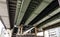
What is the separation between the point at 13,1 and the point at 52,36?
250 cm

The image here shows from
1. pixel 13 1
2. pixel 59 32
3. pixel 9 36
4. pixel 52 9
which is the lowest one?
pixel 9 36

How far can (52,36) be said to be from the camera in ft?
17.7

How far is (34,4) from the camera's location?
11.9 ft

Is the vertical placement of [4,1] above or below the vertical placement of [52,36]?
above

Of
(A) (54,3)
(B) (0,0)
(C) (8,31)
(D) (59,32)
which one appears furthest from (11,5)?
(C) (8,31)

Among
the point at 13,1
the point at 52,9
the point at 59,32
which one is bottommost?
the point at 59,32

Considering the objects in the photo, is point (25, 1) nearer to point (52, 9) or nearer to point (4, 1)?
point (4, 1)

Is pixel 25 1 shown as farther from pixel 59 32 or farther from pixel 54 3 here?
pixel 59 32

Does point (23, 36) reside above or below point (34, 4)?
below

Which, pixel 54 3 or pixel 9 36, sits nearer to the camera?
pixel 54 3

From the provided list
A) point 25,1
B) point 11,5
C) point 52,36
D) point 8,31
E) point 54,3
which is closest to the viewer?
point 25,1

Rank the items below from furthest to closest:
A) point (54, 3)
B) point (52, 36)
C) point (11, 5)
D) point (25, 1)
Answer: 1. point (52, 36)
2. point (11, 5)
3. point (54, 3)
4. point (25, 1)

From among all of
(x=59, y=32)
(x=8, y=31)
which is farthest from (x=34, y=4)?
(x=8, y=31)

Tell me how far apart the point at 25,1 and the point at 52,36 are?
9.31 ft
